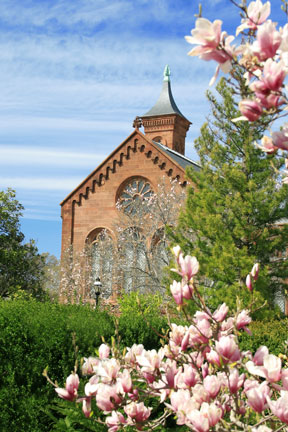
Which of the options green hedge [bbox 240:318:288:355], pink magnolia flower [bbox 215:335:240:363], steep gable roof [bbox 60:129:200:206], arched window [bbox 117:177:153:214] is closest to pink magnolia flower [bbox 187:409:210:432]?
pink magnolia flower [bbox 215:335:240:363]

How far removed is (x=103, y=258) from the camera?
108 feet

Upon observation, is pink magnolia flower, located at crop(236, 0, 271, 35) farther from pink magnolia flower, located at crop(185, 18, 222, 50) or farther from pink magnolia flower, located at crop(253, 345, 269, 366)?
pink magnolia flower, located at crop(253, 345, 269, 366)

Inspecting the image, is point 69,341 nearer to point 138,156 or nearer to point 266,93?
point 266,93

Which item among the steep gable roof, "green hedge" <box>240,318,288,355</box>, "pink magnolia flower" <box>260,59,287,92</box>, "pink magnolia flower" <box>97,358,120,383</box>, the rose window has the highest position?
the steep gable roof

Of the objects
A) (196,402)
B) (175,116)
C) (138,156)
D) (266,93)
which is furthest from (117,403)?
(175,116)

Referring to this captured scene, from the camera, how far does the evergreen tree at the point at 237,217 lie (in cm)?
1756

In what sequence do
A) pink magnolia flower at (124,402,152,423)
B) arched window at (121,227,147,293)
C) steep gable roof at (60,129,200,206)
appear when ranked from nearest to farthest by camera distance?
Answer: pink magnolia flower at (124,402,152,423), arched window at (121,227,147,293), steep gable roof at (60,129,200,206)

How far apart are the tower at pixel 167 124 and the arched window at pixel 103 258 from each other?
14.3m

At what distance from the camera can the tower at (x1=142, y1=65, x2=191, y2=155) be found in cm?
4616

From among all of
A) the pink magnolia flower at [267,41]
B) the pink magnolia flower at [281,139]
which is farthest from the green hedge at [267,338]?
the pink magnolia flower at [267,41]

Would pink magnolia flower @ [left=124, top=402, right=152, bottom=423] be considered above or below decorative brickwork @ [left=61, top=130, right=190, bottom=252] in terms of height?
below

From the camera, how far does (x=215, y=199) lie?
61.4ft

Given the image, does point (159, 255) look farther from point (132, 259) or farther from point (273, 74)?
point (273, 74)

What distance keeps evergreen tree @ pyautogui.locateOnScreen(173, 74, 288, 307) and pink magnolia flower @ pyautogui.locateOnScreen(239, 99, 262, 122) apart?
47.8ft
